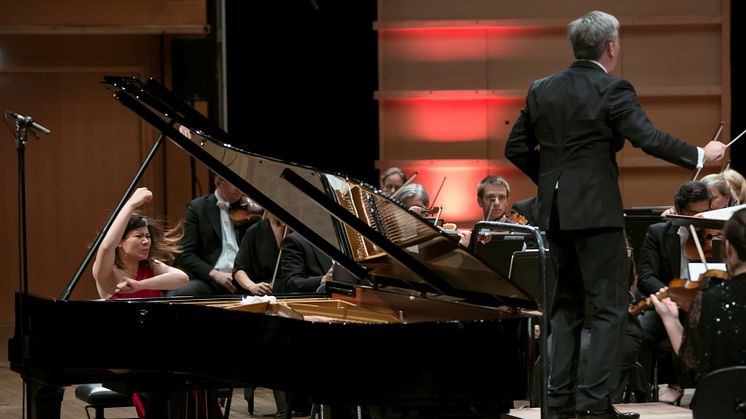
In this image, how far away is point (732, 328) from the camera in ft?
10.8

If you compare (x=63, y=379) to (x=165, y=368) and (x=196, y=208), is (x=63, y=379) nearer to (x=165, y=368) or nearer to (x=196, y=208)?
(x=165, y=368)

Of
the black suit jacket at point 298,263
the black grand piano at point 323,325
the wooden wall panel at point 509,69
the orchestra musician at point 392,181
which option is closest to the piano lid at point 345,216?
the black grand piano at point 323,325

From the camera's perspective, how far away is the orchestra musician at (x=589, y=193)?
3.84 meters

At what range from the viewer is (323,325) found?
3299 mm

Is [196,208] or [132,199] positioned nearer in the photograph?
[132,199]

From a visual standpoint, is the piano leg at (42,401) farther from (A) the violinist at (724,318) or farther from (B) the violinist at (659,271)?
(B) the violinist at (659,271)

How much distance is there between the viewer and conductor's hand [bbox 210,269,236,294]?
6.18 metres

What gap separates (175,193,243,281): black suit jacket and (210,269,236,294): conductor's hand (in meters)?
0.15

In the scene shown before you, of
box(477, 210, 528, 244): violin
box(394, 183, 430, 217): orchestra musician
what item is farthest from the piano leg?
box(394, 183, 430, 217): orchestra musician

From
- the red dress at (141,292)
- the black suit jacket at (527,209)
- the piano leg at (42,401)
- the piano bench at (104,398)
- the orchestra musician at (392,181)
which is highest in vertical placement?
the orchestra musician at (392,181)

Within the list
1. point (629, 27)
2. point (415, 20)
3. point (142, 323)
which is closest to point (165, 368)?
point (142, 323)

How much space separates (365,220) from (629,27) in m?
4.93

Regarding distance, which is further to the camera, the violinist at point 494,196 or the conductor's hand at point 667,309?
the violinist at point 494,196

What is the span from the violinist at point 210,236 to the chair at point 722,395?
3709mm
